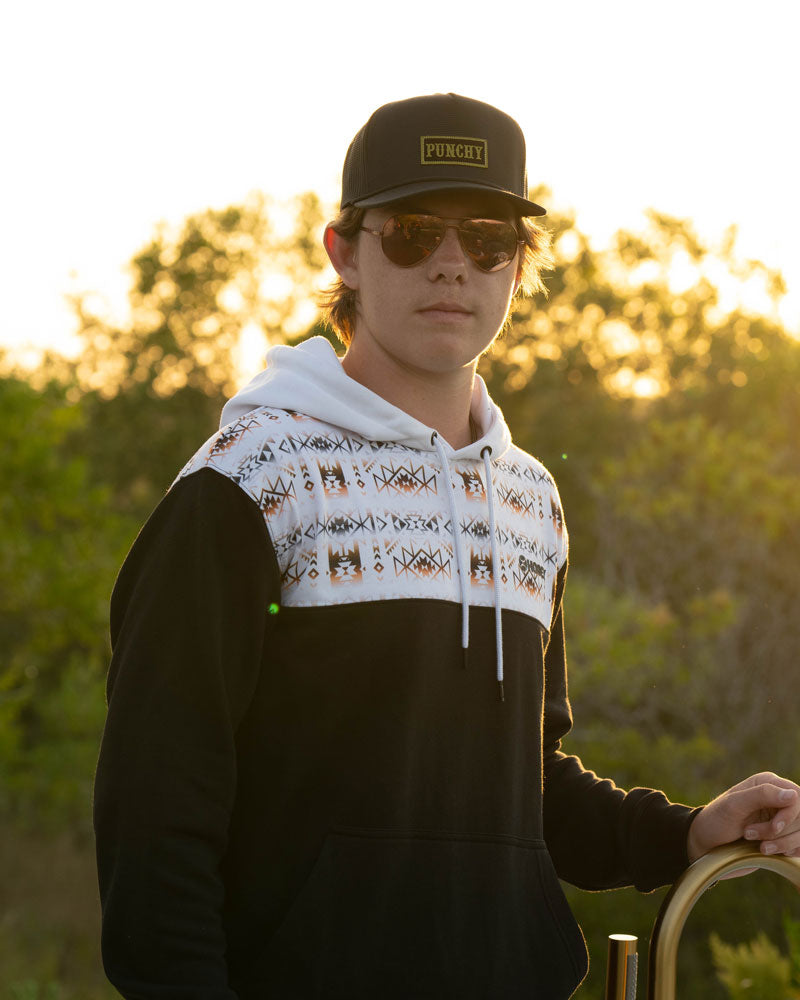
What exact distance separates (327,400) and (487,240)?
0.41m

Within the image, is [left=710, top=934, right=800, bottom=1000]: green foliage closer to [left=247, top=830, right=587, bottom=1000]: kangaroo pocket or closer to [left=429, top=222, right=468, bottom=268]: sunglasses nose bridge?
[left=247, top=830, right=587, bottom=1000]: kangaroo pocket

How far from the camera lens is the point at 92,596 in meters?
11.5

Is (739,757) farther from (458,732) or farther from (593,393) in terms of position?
(593,393)

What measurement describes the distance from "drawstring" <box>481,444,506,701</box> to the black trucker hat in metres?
0.45

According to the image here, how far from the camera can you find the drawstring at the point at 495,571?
6.44ft

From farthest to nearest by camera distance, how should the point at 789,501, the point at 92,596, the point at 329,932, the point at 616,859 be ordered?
the point at 92,596 → the point at 789,501 → the point at 616,859 → the point at 329,932

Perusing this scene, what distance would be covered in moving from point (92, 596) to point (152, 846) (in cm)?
1025

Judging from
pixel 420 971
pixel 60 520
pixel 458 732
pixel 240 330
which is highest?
pixel 240 330

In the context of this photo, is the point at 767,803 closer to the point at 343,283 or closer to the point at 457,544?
the point at 457,544

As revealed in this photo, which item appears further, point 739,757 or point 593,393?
point 593,393

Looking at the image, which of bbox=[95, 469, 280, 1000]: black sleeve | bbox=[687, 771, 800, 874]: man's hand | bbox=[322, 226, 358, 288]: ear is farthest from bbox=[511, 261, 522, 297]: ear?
bbox=[687, 771, 800, 874]: man's hand

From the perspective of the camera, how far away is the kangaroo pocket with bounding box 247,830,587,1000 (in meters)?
1.74

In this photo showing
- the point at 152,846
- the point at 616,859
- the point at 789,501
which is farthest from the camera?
the point at 789,501

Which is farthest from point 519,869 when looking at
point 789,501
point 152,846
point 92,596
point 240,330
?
point 240,330
